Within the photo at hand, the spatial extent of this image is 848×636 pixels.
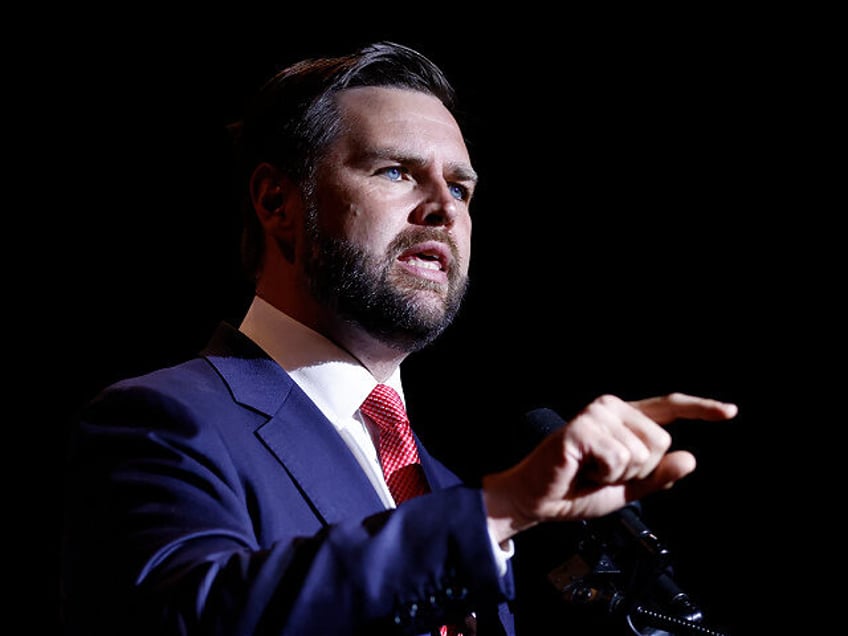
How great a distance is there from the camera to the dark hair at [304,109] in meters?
1.95

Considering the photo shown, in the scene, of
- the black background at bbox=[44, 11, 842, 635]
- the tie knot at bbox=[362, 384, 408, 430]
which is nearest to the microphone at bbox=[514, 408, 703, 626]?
the tie knot at bbox=[362, 384, 408, 430]

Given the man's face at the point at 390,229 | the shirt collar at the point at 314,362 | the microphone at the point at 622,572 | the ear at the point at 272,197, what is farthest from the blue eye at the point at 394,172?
the microphone at the point at 622,572

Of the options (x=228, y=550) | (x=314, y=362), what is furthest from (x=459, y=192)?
(x=228, y=550)

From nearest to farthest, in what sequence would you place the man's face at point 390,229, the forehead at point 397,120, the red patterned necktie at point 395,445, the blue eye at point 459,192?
the red patterned necktie at point 395,445 → the man's face at point 390,229 → the forehead at point 397,120 → the blue eye at point 459,192

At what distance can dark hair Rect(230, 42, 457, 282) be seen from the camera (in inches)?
76.9

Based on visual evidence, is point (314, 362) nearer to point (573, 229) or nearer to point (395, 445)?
point (395, 445)

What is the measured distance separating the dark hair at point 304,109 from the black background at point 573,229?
2.11 ft

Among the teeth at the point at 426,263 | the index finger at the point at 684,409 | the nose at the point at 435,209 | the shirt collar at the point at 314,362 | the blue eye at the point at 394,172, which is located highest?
the blue eye at the point at 394,172

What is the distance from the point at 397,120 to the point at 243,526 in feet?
3.55

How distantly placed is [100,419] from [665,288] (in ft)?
6.59

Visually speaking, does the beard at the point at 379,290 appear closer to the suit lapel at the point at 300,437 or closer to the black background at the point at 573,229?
the suit lapel at the point at 300,437

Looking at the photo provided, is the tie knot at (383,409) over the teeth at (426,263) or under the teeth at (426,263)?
under

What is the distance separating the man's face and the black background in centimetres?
78

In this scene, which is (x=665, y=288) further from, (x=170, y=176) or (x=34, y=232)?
(x=34, y=232)
